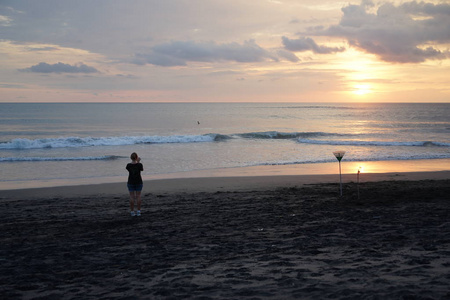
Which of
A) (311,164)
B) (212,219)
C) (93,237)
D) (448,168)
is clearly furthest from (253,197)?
(448,168)

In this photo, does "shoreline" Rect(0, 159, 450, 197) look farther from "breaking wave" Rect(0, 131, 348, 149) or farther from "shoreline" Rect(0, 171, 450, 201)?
"breaking wave" Rect(0, 131, 348, 149)

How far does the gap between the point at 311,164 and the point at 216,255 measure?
15.0m

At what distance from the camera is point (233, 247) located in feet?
21.8

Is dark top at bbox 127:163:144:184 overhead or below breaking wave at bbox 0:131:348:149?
below

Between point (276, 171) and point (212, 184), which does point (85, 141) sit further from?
point (212, 184)

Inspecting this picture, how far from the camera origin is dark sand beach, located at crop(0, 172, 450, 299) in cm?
482

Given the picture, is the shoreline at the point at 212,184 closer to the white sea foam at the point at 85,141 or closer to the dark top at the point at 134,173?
the dark top at the point at 134,173

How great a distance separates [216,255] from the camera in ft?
20.5

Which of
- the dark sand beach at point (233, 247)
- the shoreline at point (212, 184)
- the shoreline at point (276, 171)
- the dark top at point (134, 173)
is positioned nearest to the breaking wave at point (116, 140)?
the shoreline at point (276, 171)

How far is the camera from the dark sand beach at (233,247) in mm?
4820

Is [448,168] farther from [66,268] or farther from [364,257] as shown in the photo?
[66,268]

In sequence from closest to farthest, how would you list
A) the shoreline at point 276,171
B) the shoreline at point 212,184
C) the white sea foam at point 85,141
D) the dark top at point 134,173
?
1. the dark top at point 134,173
2. the shoreline at point 212,184
3. the shoreline at point 276,171
4. the white sea foam at point 85,141

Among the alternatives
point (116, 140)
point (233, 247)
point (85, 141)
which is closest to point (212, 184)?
point (233, 247)

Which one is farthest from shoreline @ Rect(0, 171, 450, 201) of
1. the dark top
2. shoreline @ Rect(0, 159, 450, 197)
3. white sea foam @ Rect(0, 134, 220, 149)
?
white sea foam @ Rect(0, 134, 220, 149)
